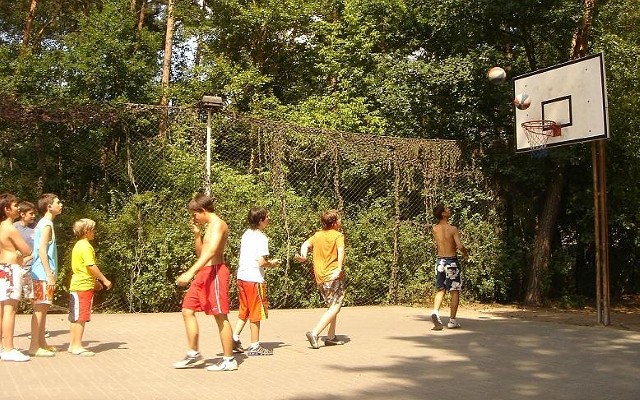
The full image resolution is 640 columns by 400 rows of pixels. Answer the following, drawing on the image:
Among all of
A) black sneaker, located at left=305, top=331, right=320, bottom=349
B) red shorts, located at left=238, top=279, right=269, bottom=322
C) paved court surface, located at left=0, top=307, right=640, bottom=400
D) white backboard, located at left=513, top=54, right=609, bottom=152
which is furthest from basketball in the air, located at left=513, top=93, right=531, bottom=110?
red shorts, located at left=238, top=279, right=269, bottom=322

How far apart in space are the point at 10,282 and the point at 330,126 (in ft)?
46.5

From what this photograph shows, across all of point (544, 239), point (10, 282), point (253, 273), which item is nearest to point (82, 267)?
point (10, 282)

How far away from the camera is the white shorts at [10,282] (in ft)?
24.6

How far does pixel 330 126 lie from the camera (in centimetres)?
2088

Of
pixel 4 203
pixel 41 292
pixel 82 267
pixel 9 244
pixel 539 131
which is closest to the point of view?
pixel 9 244

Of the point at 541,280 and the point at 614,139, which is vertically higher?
the point at 614,139

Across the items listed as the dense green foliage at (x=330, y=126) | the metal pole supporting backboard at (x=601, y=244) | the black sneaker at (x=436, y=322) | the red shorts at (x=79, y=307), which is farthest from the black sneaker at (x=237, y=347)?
the metal pole supporting backboard at (x=601, y=244)

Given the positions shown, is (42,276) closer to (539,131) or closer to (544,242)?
(539,131)

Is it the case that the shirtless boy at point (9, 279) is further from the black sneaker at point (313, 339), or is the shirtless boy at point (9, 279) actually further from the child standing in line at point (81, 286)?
the black sneaker at point (313, 339)

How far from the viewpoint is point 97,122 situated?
42.7ft

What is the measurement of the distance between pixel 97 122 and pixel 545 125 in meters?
8.26

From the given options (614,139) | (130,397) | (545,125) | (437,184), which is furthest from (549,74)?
(130,397)

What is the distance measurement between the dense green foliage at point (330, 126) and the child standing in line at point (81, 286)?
4485 millimetres

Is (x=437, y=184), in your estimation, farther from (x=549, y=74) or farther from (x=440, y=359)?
(x=440, y=359)
